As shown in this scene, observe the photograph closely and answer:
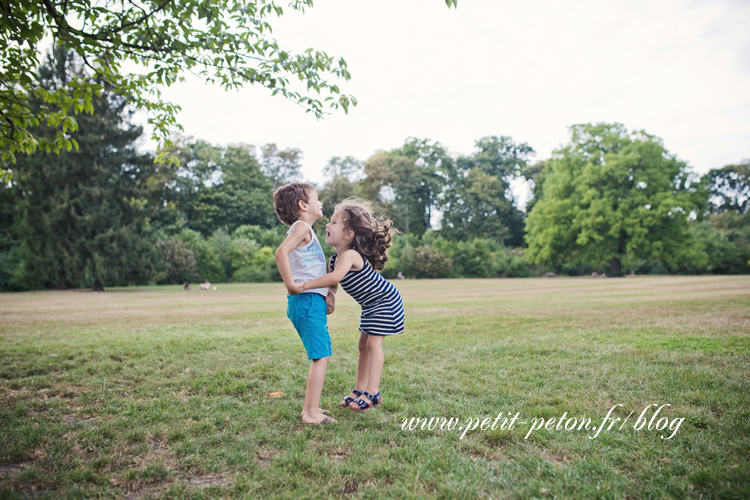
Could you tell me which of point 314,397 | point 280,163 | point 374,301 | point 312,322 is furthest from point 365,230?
point 280,163

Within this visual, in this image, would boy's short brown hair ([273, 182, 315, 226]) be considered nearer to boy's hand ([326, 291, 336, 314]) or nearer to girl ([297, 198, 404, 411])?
girl ([297, 198, 404, 411])

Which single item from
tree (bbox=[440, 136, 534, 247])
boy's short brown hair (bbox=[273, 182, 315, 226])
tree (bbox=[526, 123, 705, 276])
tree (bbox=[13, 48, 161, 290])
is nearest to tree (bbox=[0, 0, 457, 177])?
boy's short brown hair (bbox=[273, 182, 315, 226])

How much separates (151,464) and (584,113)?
44753 millimetres

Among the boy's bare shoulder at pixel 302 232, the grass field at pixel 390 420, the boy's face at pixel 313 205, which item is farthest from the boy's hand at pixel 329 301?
the grass field at pixel 390 420

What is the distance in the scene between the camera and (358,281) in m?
3.36

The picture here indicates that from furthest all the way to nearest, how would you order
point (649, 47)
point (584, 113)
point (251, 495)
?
point (584, 113), point (649, 47), point (251, 495)

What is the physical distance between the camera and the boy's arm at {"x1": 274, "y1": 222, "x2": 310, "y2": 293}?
3.00m

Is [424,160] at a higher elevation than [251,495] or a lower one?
higher

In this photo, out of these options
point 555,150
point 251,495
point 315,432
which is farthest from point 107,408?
point 555,150

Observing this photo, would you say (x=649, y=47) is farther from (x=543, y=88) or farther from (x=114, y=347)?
(x=114, y=347)

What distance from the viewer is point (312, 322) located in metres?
3.15

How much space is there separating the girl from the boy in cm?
16

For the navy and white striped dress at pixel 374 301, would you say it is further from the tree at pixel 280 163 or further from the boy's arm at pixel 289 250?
the tree at pixel 280 163

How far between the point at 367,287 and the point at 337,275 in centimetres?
36
